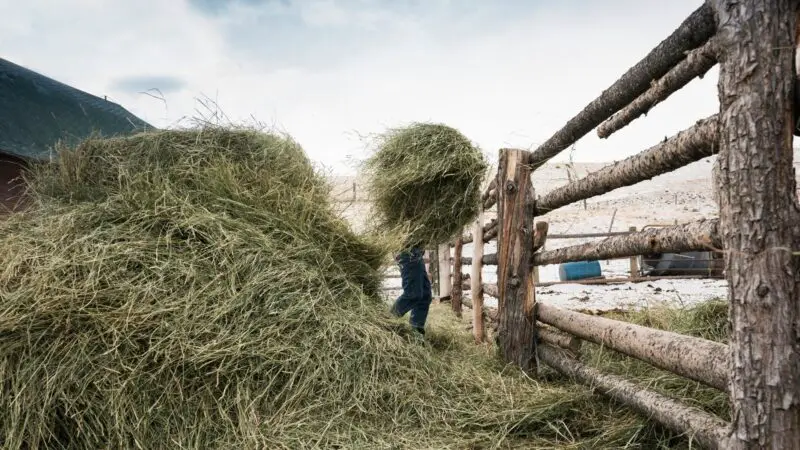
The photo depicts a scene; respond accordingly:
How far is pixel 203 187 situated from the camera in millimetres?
2971

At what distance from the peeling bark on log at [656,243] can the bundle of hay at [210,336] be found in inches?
25.9

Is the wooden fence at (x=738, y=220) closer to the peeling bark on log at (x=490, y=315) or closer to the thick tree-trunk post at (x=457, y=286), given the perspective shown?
the peeling bark on log at (x=490, y=315)

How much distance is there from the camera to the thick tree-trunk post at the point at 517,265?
3.09 m

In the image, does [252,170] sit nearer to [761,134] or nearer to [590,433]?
[590,433]

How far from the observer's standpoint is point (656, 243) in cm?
200

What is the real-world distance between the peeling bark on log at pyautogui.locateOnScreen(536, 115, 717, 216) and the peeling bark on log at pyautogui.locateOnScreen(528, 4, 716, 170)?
211mm

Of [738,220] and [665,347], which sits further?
[665,347]

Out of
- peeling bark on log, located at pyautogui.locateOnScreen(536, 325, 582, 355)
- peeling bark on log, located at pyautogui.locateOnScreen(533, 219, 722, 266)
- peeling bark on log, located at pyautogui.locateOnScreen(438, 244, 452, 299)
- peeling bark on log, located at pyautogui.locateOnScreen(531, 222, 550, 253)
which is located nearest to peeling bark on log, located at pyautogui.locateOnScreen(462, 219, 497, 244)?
peeling bark on log, located at pyautogui.locateOnScreen(438, 244, 452, 299)

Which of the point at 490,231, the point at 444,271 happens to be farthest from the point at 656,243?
the point at 444,271

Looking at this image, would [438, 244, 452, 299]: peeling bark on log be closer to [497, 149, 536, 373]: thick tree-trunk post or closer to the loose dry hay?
[497, 149, 536, 373]: thick tree-trunk post

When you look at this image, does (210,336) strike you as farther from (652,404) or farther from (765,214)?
(765,214)

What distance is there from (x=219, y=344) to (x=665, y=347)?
1650 mm

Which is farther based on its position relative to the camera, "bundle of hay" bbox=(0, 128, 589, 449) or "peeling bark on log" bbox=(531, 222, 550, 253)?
"peeling bark on log" bbox=(531, 222, 550, 253)

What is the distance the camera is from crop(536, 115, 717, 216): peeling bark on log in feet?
5.59
